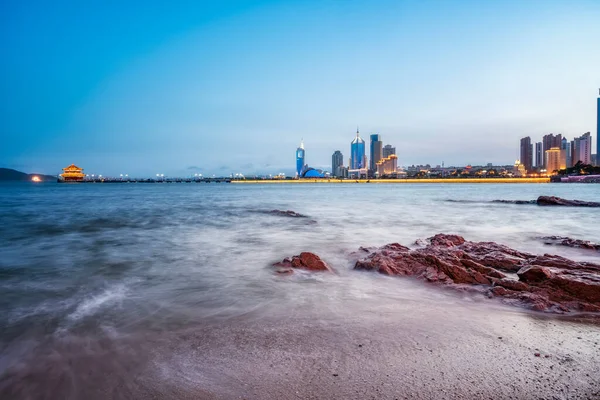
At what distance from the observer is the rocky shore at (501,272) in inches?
234

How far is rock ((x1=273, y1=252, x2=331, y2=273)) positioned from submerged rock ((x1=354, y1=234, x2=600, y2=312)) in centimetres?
96

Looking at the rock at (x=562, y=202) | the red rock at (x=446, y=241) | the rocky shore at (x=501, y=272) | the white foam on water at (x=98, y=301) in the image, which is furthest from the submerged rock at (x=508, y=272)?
the rock at (x=562, y=202)

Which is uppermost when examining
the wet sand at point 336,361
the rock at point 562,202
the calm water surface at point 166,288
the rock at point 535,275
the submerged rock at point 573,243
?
the rock at point 535,275

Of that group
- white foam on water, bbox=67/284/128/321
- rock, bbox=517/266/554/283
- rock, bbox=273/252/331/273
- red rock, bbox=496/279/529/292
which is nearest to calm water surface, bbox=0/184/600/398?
white foam on water, bbox=67/284/128/321

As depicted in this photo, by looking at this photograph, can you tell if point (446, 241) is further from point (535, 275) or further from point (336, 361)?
point (336, 361)

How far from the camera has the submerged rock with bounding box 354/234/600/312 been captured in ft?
19.5

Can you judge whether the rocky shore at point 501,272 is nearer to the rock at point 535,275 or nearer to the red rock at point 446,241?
the rock at point 535,275

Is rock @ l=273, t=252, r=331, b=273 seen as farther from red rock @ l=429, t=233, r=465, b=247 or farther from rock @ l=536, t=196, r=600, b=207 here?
rock @ l=536, t=196, r=600, b=207

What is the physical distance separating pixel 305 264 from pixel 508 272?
4.92 metres

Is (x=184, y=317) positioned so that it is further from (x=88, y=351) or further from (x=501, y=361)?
(x=501, y=361)

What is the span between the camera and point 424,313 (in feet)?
18.8

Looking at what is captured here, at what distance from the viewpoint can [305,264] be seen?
360 inches

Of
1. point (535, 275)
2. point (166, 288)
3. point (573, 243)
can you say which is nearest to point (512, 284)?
point (535, 275)

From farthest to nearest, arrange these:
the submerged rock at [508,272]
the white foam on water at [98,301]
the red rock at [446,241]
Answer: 1. the red rock at [446,241]
2. the white foam on water at [98,301]
3. the submerged rock at [508,272]
